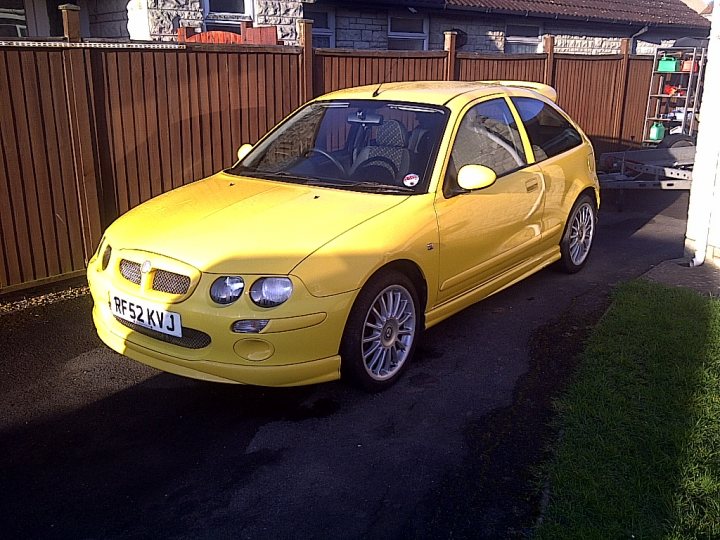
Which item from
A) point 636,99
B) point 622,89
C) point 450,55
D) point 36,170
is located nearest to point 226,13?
point 450,55

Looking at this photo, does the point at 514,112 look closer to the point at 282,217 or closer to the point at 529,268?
the point at 529,268

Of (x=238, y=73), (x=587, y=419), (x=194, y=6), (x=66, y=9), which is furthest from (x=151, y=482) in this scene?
(x=194, y=6)

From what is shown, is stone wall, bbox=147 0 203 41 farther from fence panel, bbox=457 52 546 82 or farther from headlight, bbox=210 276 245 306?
headlight, bbox=210 276 245 306

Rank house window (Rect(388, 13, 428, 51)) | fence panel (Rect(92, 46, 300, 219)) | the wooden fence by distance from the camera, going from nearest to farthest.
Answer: the wooden fence < fence panel (Rect(92, 46, 300, 219)) < house window (Rect(388, 13, 428, 51))

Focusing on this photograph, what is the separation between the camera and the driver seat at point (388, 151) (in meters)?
4.80

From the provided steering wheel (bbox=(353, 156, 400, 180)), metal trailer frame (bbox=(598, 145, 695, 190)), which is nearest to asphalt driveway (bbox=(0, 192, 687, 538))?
steering wheel (bbox=(353, 156, 400, 180))

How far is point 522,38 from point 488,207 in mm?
12472

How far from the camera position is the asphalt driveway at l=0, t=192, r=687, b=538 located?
3137 mm

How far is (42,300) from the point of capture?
6.12 m

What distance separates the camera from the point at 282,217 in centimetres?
421

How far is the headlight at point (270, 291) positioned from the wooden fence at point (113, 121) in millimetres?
3217

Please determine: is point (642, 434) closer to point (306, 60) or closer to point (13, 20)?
point (306, 60)

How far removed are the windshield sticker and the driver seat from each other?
0.31 feet

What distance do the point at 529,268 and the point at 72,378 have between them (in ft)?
11.5
